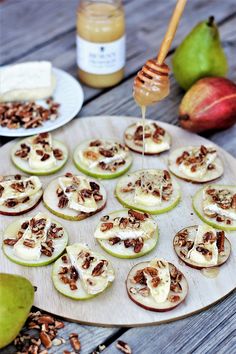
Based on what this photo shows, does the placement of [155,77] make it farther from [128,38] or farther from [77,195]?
[128,38]

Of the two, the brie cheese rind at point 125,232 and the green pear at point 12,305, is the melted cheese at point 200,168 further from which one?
the green pear at point 12,305

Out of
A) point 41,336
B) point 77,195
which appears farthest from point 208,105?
point 41,336

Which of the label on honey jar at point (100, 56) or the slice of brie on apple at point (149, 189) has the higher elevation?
the label on honey jar at point (100, 56)

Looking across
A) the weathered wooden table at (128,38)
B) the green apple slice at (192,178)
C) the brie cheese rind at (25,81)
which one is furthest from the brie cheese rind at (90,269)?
the brie cheese rind at (25,81)

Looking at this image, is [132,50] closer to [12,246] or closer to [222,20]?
[222,20]

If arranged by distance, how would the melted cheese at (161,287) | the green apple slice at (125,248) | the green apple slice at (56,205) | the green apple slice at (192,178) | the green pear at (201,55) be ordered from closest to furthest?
the melted cheese at (161,287)
the green apple slice at (125,248)
the green apple slice at (56,205)
the green apple slice at (192,178)
the green pear at (201,55)

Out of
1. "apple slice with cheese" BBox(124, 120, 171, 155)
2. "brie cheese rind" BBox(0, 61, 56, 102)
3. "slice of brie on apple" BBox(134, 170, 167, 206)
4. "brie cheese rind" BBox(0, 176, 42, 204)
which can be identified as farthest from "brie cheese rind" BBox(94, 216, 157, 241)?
"brie cheese rind" BBox(0, 61, 56, 102)
